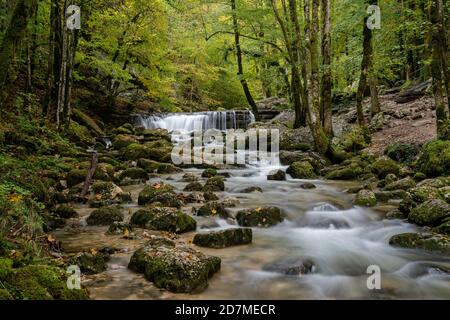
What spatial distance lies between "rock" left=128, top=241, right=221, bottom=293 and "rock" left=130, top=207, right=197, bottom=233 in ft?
5.37

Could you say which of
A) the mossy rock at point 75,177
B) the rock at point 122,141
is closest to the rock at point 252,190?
the mossy rock at point 75,177

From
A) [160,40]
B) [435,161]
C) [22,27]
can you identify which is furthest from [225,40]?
[22,27]

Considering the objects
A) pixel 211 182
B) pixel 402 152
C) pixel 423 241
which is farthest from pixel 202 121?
pixel 423 241

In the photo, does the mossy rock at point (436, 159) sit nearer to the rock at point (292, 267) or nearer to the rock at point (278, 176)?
the rock at point (278, 176)

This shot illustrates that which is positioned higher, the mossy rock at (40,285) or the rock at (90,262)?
the mossy rock at (40,285)

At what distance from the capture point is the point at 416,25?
33.4ft

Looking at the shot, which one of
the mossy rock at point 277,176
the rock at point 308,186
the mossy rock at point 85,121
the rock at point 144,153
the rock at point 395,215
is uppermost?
the mossy rock at point 85,121

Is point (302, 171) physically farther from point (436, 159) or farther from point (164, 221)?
point (164, 221)

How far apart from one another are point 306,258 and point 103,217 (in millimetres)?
3785

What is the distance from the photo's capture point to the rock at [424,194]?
759cm

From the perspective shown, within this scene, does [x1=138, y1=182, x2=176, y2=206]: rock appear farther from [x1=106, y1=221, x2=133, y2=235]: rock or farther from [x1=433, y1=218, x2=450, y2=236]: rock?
[x1=433, y1=218, x2=450, y2=236]: rock

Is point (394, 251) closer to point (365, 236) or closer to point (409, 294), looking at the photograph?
point (365, 236)

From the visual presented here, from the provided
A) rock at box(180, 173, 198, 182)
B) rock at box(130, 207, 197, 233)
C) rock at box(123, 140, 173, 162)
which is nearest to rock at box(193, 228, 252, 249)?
rock at box(130, 207, 197, 233)

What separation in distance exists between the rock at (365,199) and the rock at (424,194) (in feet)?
2.91
